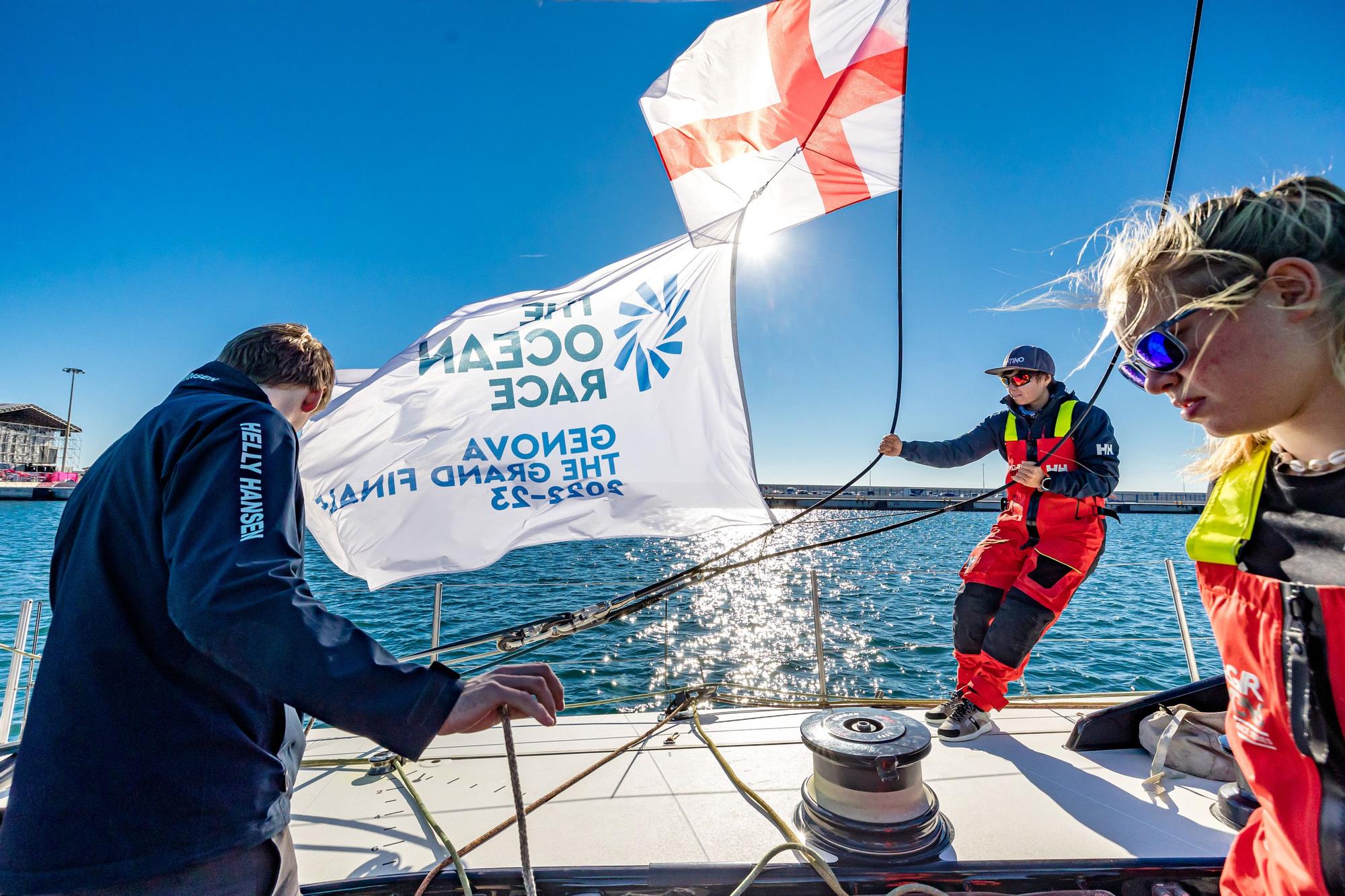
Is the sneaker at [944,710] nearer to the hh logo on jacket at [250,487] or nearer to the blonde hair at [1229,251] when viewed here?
the blonde hair at [1229,251]

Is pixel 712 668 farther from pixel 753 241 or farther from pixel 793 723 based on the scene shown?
pixel 753 241

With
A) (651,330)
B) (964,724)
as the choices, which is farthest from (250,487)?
(964,724)

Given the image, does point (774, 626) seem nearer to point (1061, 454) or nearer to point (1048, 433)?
point (1048, 433)

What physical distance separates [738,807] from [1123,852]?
4.52ft

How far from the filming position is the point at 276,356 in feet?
5.42

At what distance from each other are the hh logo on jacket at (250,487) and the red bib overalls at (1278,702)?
5.51ft

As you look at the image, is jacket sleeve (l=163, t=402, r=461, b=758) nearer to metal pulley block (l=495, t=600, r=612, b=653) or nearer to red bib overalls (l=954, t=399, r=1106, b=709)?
metal pulley block (l=495, t=600, r=612, b=653)

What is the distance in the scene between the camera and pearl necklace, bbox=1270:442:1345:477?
925 millimetres

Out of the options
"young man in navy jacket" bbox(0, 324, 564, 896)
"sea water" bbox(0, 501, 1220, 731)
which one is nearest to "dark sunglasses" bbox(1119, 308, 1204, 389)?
"young man in navy jacket" bbox(0, 324, 564, 896)

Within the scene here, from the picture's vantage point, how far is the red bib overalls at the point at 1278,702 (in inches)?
33.5

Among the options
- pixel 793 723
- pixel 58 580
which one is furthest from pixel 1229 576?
pixel 793 723

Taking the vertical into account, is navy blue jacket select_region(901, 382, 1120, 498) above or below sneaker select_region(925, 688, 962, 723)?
above

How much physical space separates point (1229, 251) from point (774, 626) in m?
12.0

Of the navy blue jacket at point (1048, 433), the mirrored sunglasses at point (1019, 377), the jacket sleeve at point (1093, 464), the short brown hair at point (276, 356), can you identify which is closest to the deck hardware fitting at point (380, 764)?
the short brown hair at point (276, 356)
